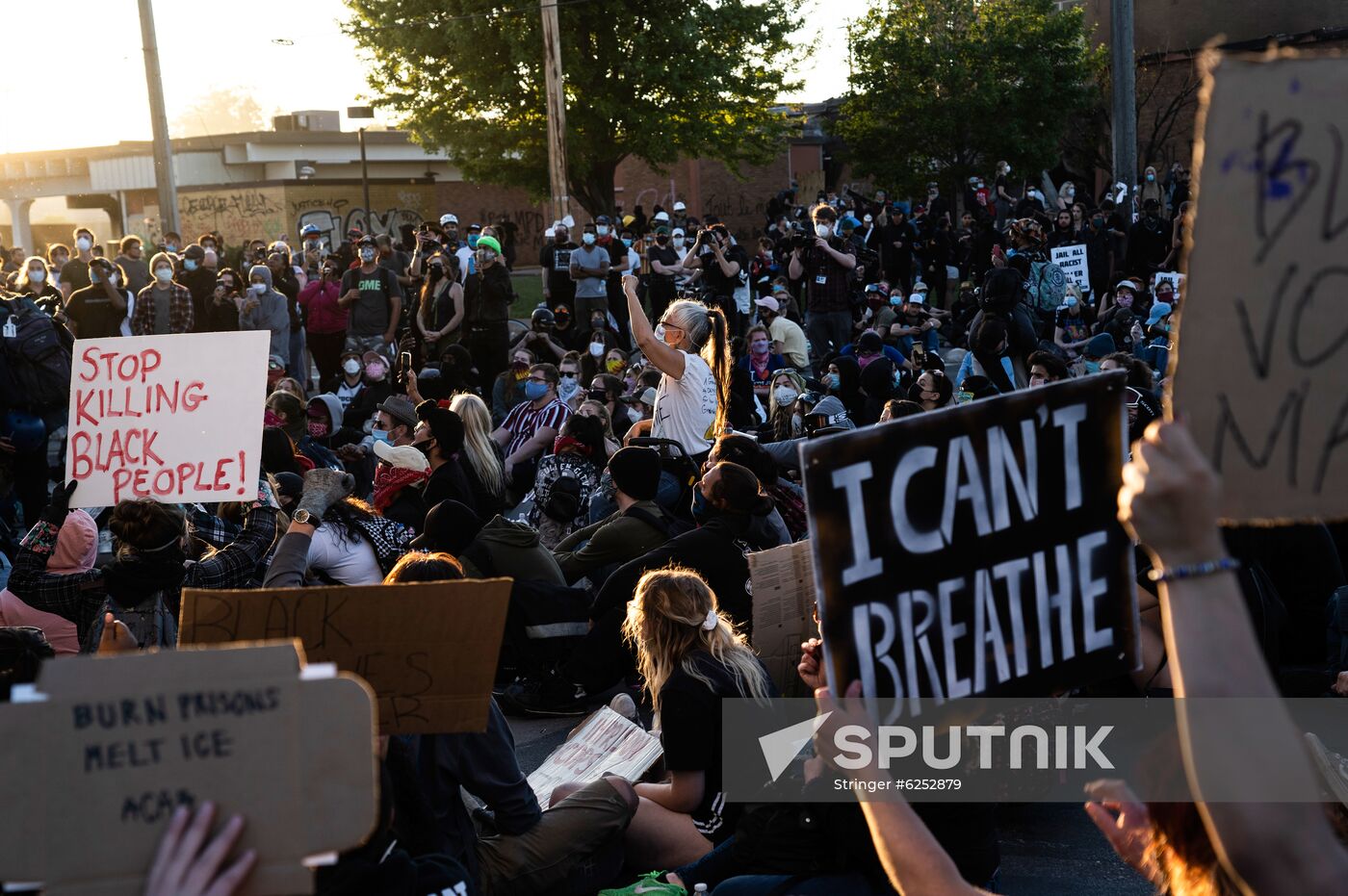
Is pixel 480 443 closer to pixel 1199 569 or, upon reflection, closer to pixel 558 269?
pixel 1199 569

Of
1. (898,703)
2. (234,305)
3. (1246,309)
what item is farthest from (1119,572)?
(234,305)

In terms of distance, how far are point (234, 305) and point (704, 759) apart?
37.5ft

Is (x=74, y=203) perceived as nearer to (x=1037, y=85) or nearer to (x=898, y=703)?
(x=1037, y=85)

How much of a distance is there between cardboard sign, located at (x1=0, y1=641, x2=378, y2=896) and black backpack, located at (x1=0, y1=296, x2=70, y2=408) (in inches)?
345

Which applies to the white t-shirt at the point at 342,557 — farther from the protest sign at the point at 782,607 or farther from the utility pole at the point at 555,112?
the utility pole at the point at 555,112

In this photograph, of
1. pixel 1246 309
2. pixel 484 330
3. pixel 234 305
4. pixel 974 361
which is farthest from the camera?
pixel 234 305

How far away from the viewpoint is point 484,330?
1353cm

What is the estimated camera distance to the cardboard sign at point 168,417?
18.4ft

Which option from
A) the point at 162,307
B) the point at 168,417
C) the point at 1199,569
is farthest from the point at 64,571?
the point at 162,307

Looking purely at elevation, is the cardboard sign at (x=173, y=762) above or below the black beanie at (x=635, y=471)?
above

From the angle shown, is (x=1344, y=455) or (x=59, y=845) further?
(x=1344, y=455)

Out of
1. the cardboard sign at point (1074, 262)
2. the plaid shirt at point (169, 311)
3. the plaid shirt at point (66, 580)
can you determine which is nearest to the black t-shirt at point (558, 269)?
the plaid shirt at point (169, 311)

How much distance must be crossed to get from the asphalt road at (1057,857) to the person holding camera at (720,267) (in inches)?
448

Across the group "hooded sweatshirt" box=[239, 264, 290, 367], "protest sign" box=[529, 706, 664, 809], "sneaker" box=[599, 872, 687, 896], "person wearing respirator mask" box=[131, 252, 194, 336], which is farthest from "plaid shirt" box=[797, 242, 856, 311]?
"sneaker" box=[599, 872, 687, 896]
